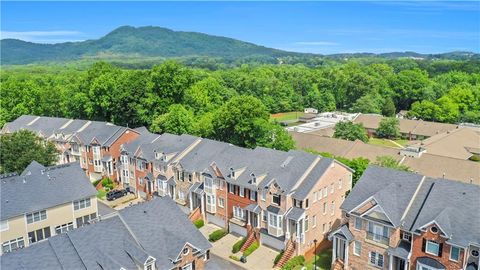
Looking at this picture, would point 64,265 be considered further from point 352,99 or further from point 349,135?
point 352,99

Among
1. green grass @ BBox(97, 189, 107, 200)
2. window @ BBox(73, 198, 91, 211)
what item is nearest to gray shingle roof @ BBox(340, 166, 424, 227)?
window @ BBox(73, 198, 91, 211)

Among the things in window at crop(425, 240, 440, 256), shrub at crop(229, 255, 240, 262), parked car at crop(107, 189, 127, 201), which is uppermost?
window at crop(425, 240, 440, 256)

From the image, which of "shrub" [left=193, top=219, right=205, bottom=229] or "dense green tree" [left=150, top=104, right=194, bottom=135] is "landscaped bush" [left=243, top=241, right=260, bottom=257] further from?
"dense green tree" [left=150, top=104, right=194, bottom=135]

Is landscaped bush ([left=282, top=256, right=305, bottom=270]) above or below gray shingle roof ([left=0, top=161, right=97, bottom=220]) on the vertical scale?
below

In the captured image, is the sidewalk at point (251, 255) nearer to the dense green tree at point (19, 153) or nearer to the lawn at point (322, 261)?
the lawn at point (322, 261)

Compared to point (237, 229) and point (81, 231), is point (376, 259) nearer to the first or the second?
point (237, 229)

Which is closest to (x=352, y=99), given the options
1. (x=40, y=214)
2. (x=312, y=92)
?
(x=312, y=92)

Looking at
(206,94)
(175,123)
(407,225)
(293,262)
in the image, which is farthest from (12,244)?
(206,94)

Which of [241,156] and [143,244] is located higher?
[241,156]
